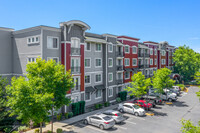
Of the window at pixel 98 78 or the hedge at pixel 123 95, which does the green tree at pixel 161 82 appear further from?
the window at pixel 98 78

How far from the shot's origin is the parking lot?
20.3 metres

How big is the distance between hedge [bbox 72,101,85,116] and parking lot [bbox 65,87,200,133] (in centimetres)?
298

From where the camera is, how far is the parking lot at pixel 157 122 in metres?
20.3

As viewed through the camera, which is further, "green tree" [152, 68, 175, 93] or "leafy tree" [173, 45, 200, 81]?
"leafy tree" [173, 45, 200, 81]

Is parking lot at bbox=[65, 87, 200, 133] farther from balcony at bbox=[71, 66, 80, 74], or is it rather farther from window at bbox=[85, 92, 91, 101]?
balcony at bbox=[71, 66, 80, 74]

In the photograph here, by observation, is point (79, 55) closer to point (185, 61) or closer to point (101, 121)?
point (101, 121)

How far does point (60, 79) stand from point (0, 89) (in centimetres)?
894

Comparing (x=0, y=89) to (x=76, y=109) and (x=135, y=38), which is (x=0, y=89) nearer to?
(x=76, y=109)

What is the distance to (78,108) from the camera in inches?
1015

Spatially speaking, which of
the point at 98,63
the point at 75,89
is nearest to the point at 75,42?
the point at 98,63

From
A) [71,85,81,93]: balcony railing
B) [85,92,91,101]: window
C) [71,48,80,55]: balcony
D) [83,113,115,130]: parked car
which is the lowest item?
[83,113,115,130]: parked car

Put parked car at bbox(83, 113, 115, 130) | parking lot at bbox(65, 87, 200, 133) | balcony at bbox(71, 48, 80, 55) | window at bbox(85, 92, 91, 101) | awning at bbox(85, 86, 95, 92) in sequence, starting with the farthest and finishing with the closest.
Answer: window at bbox(85, 92, 91, 101) → awning at bbox(85, 86, 95, 92) → balcony at bbox(71, 48, 80, 55) → parking lot at bbox(65, 87, 200, 133) → parked car at bbox(83, 113, 115, 130)

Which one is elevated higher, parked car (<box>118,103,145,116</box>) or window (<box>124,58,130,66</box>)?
window (<box>124,58,130,66</box>)

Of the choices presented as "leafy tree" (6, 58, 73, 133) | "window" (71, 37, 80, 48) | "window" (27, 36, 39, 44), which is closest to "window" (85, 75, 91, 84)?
"window" (71, 37, 80, 48)
